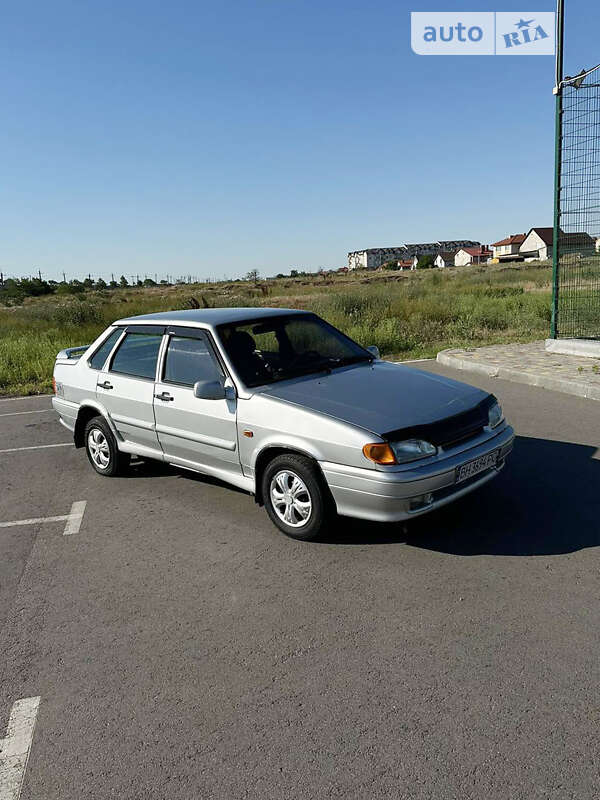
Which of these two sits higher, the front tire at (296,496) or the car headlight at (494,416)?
the car headlight at (494,416)

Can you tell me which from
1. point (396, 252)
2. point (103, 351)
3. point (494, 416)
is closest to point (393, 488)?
point (494, 416)

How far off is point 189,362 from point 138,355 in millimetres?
774

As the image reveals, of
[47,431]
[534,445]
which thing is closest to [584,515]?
[534,445]

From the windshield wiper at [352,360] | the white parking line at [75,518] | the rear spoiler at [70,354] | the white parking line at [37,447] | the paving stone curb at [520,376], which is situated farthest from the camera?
the paving stone curb at [520,376]

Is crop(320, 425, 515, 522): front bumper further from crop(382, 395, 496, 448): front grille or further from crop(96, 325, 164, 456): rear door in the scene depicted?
crop(96, 325, 164, 456): rear door

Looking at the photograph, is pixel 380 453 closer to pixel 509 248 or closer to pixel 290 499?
pixel 290 499

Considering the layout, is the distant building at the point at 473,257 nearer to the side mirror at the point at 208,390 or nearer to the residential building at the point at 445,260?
the residential building at the point at 445,260

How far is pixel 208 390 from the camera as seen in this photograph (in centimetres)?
480

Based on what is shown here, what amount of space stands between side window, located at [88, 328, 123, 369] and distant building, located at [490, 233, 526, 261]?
11039 cm

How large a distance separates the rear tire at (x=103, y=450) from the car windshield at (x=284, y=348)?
5.77 ft

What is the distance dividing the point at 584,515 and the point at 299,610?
7.81 ft

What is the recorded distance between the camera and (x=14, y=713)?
2.94 m

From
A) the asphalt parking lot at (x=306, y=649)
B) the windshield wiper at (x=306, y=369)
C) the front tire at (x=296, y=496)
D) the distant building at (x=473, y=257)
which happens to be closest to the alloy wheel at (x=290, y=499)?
the front tire at (x=296, y=496)

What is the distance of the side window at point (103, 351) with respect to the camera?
6.30m
